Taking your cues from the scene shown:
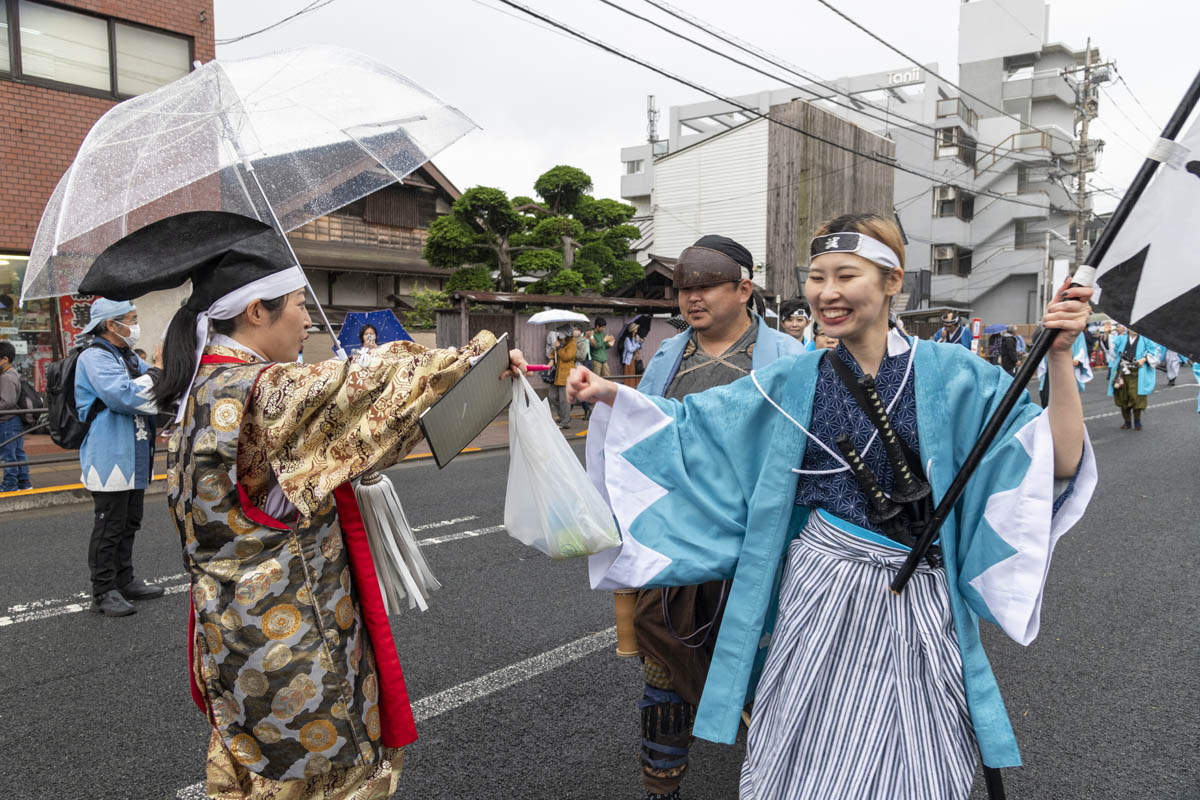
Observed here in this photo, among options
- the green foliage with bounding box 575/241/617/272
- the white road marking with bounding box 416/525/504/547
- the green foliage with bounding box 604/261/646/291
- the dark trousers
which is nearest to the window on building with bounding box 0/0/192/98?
the green foliage with bounding box 575/241/617/272

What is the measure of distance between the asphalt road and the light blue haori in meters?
1.47

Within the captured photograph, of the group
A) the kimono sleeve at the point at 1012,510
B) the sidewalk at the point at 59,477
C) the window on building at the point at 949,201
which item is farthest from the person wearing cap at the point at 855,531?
the window on building at the point at 949,201

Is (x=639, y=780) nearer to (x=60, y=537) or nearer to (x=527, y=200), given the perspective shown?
(x=60, y=537)

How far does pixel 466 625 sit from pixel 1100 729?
307 cm

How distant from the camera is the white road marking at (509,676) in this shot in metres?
3.45

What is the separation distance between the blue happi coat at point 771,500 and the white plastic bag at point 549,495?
0.62ft

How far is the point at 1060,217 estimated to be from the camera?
3744cm

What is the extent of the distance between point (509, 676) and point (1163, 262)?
10.1 ft

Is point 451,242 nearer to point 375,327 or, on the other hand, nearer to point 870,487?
point 375,327

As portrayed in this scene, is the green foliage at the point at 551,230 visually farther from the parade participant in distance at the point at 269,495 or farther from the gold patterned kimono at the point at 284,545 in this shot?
the gold patterned kimono at the point at 284,545

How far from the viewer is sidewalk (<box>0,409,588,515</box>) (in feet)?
25.4

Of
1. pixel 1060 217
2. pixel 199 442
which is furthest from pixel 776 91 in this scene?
pixel 199 442

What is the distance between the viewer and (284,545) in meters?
1.98

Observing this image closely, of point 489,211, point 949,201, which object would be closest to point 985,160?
point 949,201
